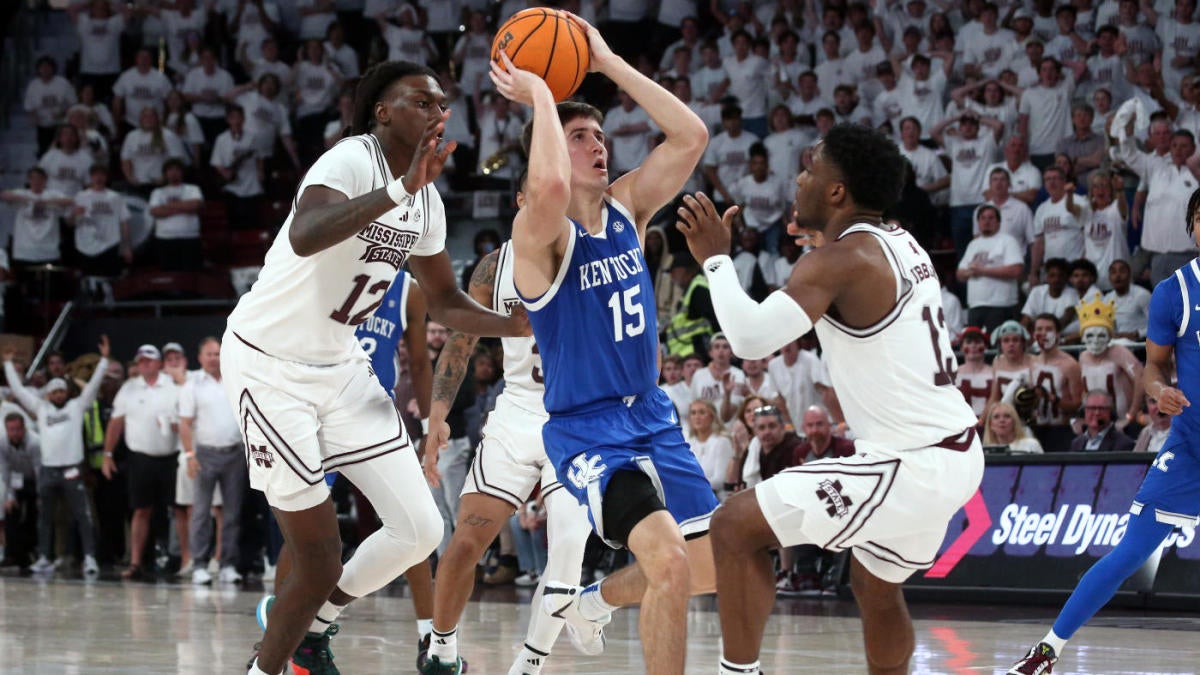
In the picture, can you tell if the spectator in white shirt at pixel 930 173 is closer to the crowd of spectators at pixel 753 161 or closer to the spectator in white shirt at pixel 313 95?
the crowd of spectators at pixel 753 161

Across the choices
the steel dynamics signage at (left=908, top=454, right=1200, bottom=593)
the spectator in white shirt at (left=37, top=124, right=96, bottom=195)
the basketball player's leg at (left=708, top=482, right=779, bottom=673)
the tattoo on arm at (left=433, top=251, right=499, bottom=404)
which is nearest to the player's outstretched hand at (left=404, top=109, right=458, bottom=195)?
the basketball player's leg at (left=708, top=482, right=779, bottom=673)

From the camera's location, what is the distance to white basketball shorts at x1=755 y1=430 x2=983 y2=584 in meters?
5.23

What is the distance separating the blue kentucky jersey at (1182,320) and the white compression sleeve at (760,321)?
136 inches

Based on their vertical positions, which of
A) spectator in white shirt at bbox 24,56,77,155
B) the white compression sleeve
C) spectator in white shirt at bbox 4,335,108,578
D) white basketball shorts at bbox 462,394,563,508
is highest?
spectator in white shirt at bbox 24,56,77,155

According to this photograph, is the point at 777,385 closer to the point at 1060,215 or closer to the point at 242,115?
the point at 1060,215

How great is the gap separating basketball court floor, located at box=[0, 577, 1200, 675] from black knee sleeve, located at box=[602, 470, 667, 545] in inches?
101

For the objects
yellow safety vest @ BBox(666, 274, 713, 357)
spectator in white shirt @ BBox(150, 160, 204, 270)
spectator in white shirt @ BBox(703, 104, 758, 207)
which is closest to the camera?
yellow safety vest @ BBox(666, 274, 713, 357)

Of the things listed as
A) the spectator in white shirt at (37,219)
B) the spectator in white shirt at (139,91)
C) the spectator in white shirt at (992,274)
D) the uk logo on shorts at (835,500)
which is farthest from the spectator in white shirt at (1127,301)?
the spectator in white shirt at (139,91)

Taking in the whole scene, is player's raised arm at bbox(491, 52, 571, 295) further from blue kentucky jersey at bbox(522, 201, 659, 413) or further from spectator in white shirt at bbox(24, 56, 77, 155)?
spectator in white shirt at bbox(24, 56, 77, 155)

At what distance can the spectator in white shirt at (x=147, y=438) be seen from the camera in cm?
1641

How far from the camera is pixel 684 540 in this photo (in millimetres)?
5727

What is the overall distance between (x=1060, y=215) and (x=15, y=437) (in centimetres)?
1193

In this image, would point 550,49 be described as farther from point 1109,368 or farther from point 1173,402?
point 1109,368

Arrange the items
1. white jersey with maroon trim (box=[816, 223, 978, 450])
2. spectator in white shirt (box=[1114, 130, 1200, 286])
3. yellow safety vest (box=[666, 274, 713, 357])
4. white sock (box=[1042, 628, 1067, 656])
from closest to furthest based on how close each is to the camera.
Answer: white jersey with maroon trim (box=[816, 223, 978, 450]) < white sock (box=[1042, 628, 1067, 656]) < spectator in white shirt (box=[1114, 130, 1200, 286]) < yellow safety vest (box=[666, 274, 713, 357])
